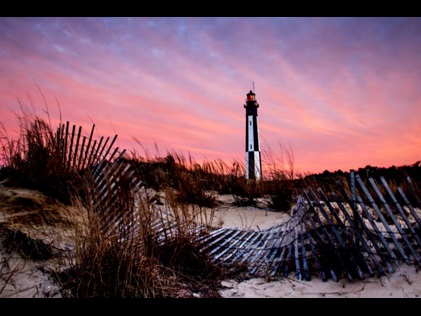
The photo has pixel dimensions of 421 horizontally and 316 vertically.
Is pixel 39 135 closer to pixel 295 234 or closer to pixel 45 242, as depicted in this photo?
pixel 45 242

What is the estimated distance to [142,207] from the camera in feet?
7.74

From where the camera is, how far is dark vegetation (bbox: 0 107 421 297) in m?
2.11

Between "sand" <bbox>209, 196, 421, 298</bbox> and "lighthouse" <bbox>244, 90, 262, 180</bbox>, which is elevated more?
"lighthouse" <bbox>244, 90, 262, 180</bbox>

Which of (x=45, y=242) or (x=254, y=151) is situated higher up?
(x=254, y=151)

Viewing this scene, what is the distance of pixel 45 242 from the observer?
2.85 m

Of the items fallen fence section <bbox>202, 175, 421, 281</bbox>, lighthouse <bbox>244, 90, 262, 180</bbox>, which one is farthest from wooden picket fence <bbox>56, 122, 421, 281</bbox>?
lighthouse <bbox>244, 90, 262, 180</bbox>

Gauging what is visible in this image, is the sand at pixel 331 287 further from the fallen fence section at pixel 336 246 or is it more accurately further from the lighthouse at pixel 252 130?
the lighthouse at pixel 252 130

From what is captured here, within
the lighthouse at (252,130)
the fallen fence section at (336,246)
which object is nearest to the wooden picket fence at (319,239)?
the fallen fence section at (336,246)

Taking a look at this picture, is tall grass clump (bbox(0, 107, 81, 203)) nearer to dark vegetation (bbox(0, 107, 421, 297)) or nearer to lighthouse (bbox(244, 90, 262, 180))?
dark vegetation (bbox(0, 107, 421, 297))

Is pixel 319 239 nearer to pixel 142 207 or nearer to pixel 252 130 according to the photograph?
pixel 142 207

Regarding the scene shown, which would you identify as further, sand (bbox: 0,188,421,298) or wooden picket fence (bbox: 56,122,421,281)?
wooden picket fence (bbox: 56,122,421,281)

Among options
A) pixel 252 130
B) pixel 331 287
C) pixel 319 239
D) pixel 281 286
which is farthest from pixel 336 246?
pixel 252 130
